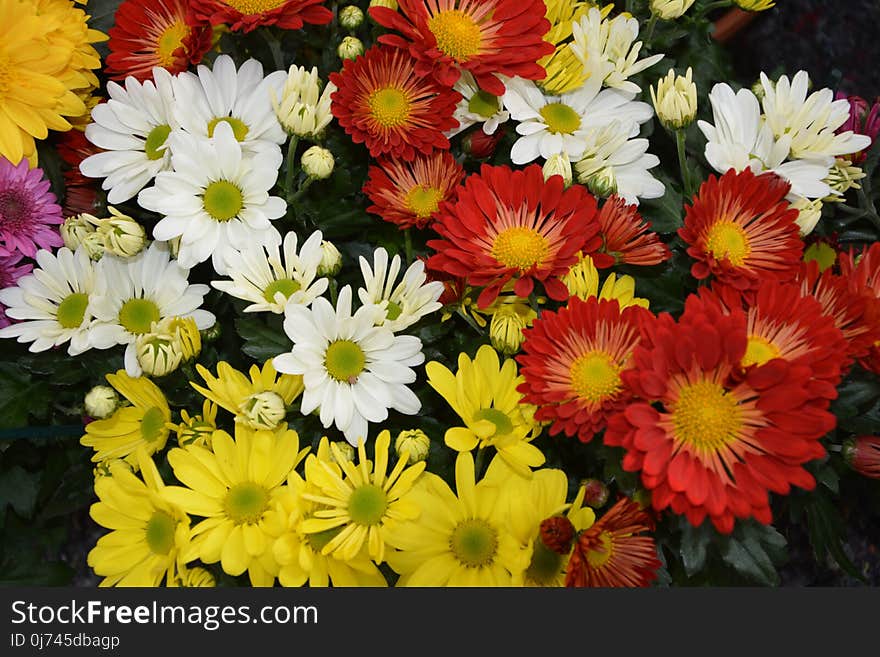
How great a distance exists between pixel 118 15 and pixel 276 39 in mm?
185

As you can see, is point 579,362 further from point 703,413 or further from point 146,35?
point 146,35

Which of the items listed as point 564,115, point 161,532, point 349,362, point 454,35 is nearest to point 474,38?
point 454,35

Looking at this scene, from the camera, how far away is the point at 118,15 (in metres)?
0.94

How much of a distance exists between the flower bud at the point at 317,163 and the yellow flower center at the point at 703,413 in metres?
0.41

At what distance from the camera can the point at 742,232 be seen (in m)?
0.79

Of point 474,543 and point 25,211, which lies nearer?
point 474,543

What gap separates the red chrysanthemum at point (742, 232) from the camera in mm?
770

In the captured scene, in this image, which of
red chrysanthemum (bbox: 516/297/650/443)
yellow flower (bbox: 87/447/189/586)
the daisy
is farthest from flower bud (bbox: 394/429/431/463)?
the daisy

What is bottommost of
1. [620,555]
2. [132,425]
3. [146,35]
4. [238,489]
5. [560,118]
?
[620,555]

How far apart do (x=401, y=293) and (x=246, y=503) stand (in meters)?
0.24

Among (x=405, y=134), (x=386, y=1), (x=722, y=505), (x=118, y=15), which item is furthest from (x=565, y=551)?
(x=118, y=15)

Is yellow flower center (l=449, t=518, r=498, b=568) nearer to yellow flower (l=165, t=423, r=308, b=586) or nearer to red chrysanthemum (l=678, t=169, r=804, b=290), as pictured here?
yellow flower (l=165, t=423, r=308, b=586)

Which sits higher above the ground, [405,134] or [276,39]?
[276,39]

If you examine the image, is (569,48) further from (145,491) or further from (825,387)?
(145,491)
